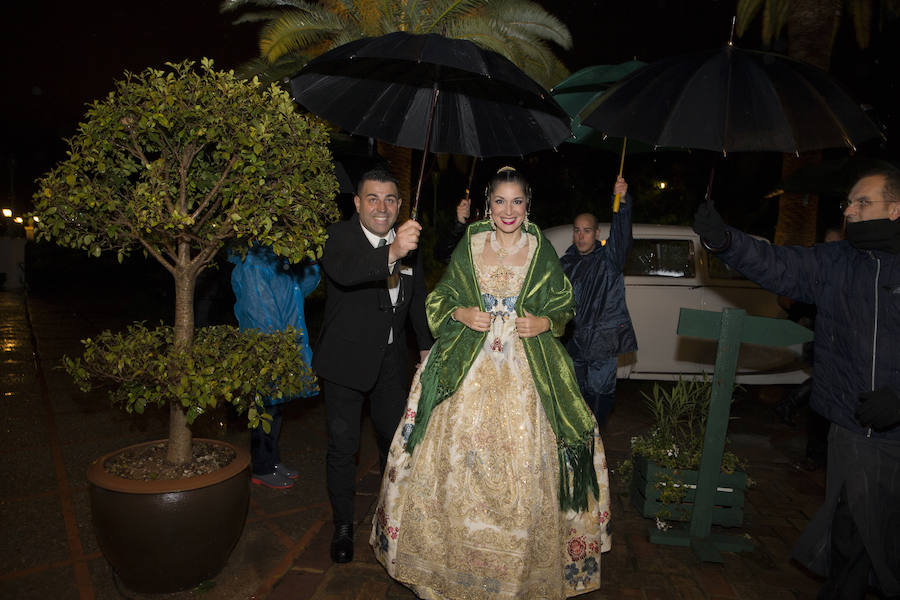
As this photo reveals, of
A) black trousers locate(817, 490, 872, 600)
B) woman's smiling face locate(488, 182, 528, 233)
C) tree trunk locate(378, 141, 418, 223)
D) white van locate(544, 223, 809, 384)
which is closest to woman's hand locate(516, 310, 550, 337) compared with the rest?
woman's smiling face locate(488, 182, 528, 233)

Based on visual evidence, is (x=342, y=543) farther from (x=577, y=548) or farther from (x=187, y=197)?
(x=187, y=197)

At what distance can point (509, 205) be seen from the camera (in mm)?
3324

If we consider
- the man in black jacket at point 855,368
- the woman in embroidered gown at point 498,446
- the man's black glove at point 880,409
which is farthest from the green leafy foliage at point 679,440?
the man's black glove at point 880,409

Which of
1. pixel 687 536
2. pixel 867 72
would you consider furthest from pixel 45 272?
pixel 867 72

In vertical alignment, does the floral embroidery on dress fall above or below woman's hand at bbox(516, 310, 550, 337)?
below

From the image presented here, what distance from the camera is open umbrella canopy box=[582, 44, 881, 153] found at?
9.87ft

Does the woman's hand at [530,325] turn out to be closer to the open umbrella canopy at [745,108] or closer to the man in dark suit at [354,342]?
the man in dark suit at [354,342]

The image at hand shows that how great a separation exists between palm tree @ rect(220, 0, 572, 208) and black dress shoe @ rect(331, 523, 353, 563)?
7899 mm

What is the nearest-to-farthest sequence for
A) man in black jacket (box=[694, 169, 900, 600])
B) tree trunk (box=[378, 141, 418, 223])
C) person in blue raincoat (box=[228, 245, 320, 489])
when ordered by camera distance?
man in black jacket (box=[694, 169, 900, 600]) → person in blue raincoat (box=[228, 245, 320, 489]) → tree trunk (box=[378, 141, 418, 223])

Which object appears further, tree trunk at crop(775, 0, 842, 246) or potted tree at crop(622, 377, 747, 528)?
tree trunk at crop(775, 0, 842, 246)

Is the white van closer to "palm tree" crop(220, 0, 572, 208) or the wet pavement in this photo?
the wet pavement

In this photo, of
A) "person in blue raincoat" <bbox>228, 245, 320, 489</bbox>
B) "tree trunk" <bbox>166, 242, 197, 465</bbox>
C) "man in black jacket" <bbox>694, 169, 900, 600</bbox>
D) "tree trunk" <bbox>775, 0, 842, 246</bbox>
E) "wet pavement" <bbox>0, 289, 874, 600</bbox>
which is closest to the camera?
"man in black jacket" <bbox>694, 169, 900, 600</bbox>

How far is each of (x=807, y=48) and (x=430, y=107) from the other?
9273 mm

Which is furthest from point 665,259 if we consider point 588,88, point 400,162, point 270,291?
point 400,162
